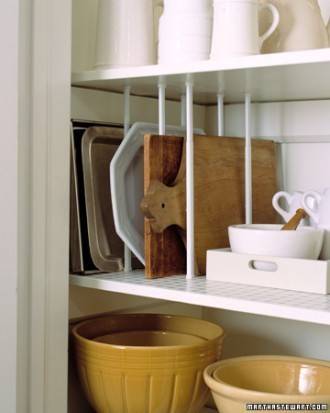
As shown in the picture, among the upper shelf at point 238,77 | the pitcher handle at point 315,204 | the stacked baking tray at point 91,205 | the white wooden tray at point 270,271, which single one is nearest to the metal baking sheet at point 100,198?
the stacked baking tray at point 91,205

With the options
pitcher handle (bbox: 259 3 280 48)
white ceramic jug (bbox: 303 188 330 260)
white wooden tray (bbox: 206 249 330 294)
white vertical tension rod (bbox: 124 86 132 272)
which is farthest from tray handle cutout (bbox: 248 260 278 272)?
pitcher handle (bbox: 259 3 280 48)

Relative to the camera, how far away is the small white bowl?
122 centimetres

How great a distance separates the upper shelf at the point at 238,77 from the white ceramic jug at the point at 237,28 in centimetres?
4

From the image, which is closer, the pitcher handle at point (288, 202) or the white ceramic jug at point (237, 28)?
the white ceramic jug at point (237, 28)

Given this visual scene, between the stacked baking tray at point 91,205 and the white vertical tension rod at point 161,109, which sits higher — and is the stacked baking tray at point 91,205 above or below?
below

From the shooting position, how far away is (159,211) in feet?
4.25

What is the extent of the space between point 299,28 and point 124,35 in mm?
312

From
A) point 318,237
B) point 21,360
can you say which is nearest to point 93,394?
point 21,360

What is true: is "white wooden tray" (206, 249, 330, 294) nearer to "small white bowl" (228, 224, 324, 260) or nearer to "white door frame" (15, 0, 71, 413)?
"small white bowl" (228, 224, 324, 260)

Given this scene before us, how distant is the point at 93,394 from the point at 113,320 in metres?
0.17

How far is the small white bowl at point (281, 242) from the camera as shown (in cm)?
122

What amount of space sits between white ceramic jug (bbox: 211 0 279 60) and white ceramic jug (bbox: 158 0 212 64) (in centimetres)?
4

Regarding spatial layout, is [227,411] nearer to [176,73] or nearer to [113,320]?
[113,320]

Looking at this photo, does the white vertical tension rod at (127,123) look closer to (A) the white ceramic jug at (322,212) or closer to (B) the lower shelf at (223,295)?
(B) the lower shelf at (223,295)
